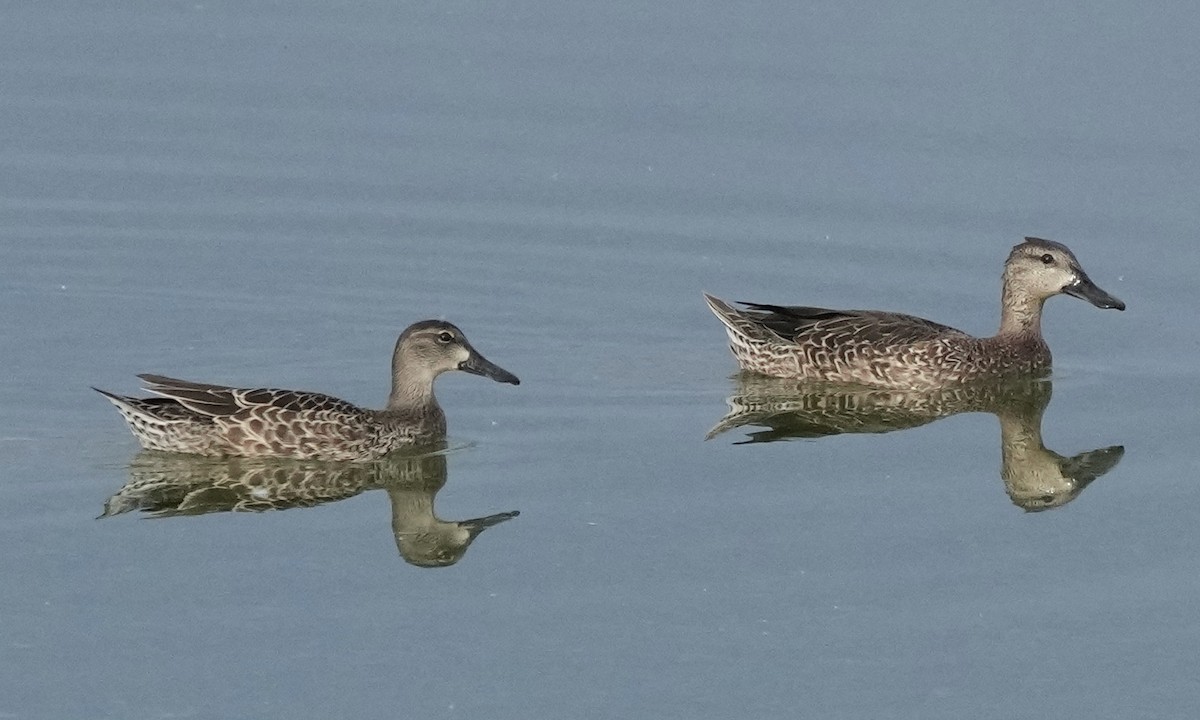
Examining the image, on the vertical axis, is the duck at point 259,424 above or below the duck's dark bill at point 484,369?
below

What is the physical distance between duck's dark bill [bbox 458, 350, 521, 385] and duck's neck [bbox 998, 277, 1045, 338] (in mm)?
3810

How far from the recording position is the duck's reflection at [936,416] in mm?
13289

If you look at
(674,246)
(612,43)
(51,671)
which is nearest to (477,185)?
(674,246)

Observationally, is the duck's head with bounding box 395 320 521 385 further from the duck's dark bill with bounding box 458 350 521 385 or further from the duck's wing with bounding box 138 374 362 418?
the duck's wing with bounding box 138 374 362 418

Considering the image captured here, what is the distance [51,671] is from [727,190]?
8.75m

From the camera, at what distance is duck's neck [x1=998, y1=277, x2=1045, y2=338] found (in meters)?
15.7

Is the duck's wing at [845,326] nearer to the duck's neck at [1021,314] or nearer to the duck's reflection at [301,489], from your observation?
the duck's neck at [1021,314]

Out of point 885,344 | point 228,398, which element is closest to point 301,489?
point 228,398

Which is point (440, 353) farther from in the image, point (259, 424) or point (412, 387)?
point (259, 424)

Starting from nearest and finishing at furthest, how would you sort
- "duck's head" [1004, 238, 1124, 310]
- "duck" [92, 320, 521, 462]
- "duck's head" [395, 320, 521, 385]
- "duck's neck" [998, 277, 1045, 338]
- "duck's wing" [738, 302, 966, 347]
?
"duck" [92, 320, 521, 462], "duck's head" [395, 320, 521, 385], "duck's wing" [738, 302, 966, 347], "duck's head" [1004, 238, 1124, 310], "duck's neck" [998, 277, 1045, 338]

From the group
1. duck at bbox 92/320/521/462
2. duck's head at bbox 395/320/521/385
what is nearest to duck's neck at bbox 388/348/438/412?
duck's head at bbox 395/320/521/385

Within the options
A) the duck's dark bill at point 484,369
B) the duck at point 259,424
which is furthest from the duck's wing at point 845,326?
the duck at point 259,424

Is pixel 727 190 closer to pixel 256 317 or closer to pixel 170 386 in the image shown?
pixel 256 317

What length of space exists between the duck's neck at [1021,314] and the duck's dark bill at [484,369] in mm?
3810
